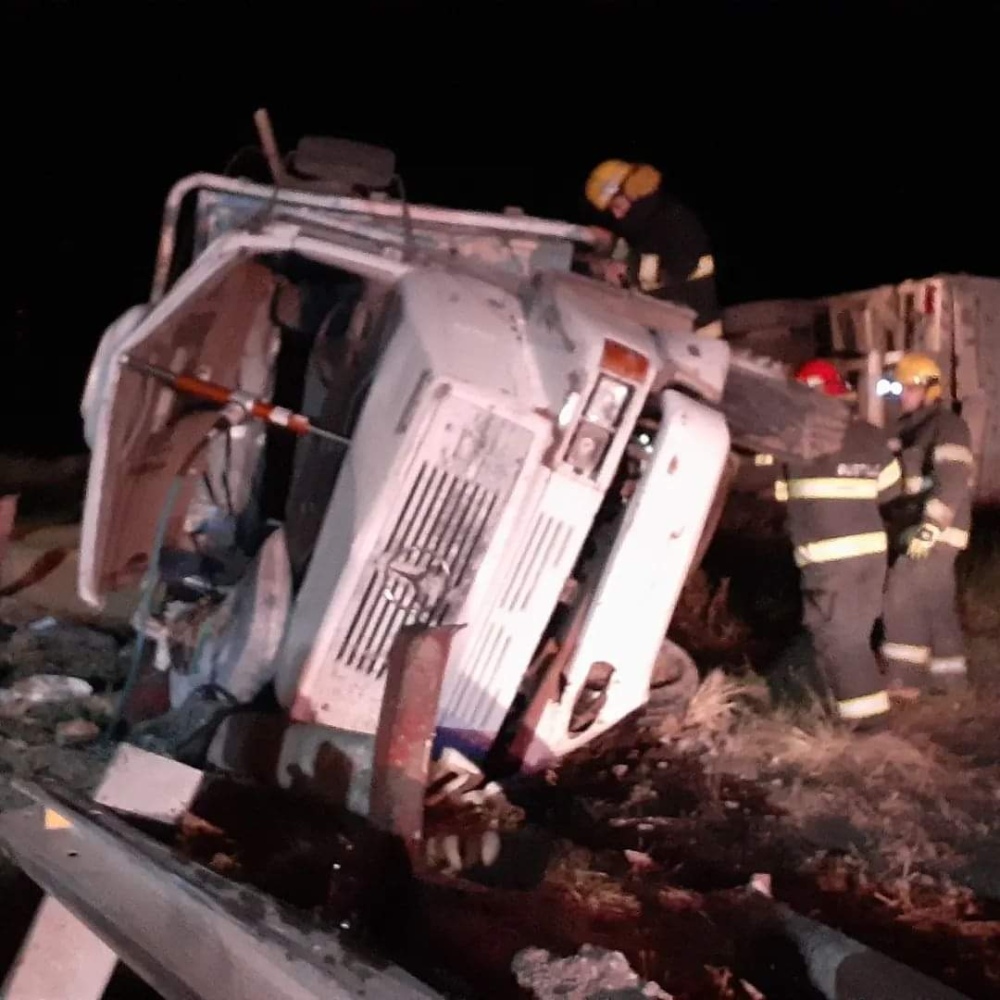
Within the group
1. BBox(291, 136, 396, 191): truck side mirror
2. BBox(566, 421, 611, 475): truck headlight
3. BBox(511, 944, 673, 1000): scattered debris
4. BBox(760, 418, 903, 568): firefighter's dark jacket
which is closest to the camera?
BBox(511, 944, 673, 1000): scattered debris

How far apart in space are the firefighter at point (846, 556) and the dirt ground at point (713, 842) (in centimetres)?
18

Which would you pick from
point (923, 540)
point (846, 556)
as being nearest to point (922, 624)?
point (923, 540)

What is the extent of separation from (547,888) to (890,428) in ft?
9.89

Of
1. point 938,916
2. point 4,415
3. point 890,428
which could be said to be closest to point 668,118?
point 4,415

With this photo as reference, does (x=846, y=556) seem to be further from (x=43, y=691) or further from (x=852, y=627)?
(x=43, y=691)

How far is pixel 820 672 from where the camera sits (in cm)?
480

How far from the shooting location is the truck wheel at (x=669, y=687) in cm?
445

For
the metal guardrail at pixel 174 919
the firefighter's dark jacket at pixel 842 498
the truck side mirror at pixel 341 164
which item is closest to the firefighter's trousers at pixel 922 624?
the firefighter's dark jacket at pixel 842 498

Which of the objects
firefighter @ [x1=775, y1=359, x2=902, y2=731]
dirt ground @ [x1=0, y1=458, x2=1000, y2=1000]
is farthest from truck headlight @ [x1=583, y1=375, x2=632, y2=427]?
dirt ground @ [x1=0, y1=458, x2=1000, y2=1000]

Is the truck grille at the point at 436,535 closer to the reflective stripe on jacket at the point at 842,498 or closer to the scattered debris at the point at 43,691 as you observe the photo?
the reflective stripe on jacket at the point at 842,498

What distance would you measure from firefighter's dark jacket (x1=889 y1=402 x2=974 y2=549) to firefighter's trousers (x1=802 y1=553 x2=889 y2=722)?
417 millimetres

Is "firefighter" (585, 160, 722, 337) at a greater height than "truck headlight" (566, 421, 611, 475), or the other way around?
"firefighter" (585, 160, 722, 337)

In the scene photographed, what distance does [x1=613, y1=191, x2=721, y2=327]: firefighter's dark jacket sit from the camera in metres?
A: 5.64

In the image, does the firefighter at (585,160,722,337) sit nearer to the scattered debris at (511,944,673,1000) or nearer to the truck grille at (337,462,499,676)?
the truck grille at (337,462,499,676)
